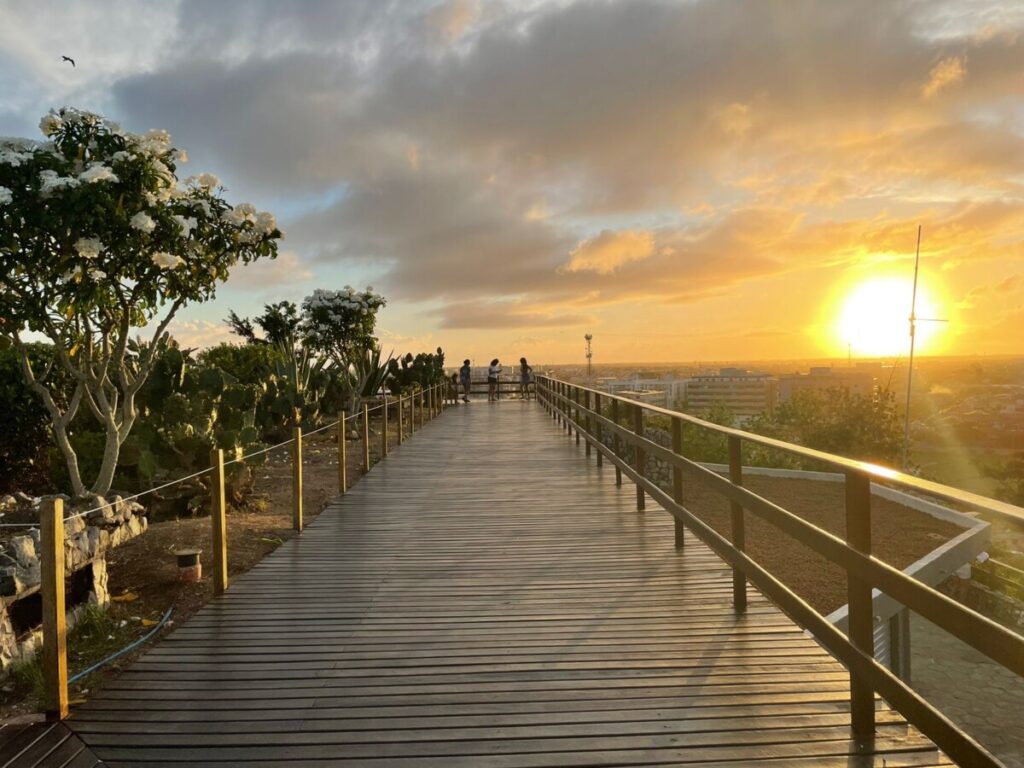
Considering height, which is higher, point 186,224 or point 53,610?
point 186,224

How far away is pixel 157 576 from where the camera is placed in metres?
5.66

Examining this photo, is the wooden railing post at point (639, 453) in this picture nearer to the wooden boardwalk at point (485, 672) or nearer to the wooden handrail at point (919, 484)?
the wooden boardwalk at point (485, 672)

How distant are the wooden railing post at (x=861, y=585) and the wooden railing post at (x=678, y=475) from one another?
2296mm

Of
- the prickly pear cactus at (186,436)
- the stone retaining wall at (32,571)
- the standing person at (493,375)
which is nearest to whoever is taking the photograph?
the stone retaining wall at (32,571)

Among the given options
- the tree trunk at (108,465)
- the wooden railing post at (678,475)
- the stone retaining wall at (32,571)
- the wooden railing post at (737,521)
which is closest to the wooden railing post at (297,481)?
the stone retaining wall at (32,571)

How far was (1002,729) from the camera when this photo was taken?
15859 mm

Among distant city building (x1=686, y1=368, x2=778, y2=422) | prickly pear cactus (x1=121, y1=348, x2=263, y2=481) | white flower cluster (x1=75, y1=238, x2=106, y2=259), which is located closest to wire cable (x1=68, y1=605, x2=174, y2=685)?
white flower cluster (x1=75, y1=238, x2=106, y2=259)

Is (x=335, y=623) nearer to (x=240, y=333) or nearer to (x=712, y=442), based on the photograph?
(x=712, y=442)

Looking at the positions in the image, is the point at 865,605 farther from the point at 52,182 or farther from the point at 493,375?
the point at 493,375

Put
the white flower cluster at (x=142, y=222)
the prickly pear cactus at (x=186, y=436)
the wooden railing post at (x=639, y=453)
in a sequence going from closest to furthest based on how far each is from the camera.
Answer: the white flower cluster at (x=142, y=222), the wooden railing post at (x=639, y=453), the prickly pear cactus at (x=186, y=436)

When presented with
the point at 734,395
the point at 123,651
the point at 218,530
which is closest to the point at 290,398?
the point at 218,530

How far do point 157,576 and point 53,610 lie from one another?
266 centimetres

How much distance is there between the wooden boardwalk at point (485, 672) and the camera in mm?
2752

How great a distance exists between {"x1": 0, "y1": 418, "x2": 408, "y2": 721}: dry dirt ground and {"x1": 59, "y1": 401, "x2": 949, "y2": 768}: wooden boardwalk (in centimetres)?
44
